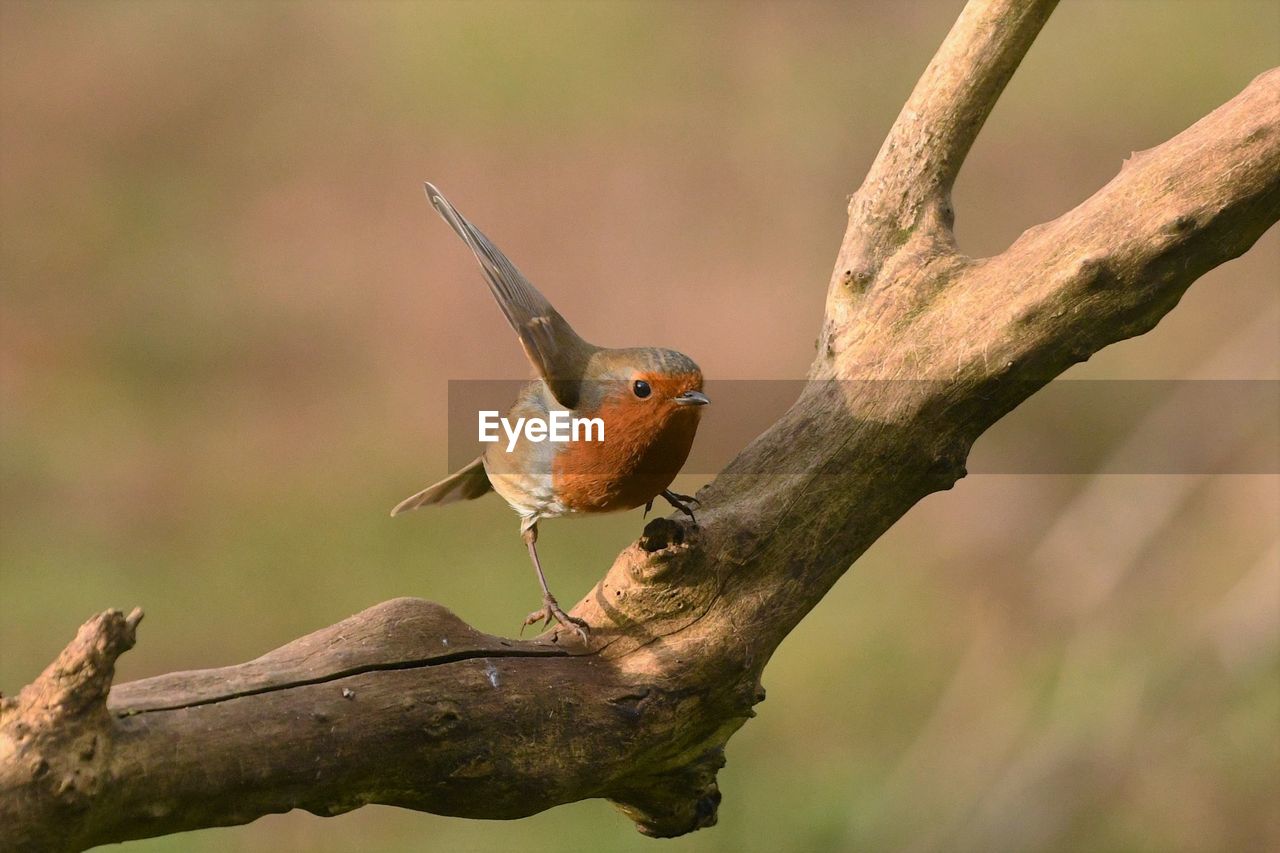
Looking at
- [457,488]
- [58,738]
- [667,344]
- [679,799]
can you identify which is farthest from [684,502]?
[667,344]

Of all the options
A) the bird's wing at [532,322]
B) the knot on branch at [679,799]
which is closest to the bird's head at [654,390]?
the bird's wing at [532,322]

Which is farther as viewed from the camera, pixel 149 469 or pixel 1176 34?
pixel 1176 34

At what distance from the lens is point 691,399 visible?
10.1 ft

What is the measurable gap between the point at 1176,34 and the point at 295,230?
596cm

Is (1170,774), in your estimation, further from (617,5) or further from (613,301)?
(617,5)

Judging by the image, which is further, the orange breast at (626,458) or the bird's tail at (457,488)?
the bird's tail at (457,488)

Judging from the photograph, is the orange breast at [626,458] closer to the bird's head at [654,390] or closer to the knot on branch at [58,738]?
the bird's head at [654,390]

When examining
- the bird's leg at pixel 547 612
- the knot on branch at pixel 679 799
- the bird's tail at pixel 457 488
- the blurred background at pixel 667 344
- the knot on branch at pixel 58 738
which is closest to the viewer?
the knot on branch at pixel 58 738

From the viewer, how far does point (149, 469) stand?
809 cm

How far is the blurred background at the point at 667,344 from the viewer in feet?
19.9

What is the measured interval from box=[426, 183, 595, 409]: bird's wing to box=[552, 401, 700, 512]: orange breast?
163mm

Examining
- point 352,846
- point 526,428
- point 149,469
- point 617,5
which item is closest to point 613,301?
point 617,5

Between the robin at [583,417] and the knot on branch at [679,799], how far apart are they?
411mm

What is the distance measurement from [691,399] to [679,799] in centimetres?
92
